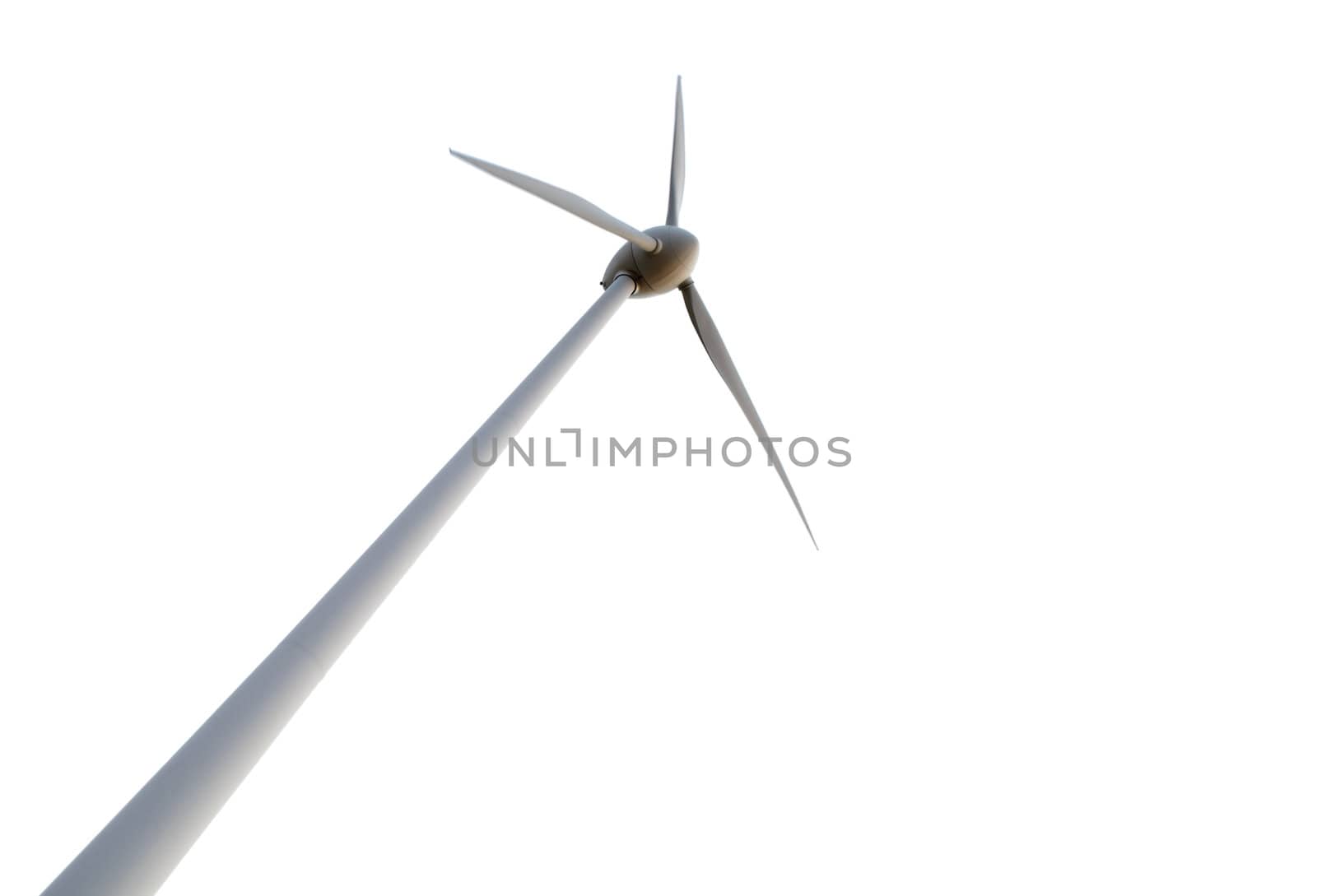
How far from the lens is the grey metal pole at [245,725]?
134 inches

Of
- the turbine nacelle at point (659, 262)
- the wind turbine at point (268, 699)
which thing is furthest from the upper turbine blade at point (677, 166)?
the wind turbine at point (268, 699)

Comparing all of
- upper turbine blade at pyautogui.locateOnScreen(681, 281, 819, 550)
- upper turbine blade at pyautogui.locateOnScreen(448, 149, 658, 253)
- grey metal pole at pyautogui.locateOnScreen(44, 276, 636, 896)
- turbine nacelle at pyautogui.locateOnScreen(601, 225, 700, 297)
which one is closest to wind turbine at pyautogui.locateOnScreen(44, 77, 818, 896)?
grey metal pole at pyautogui.locateOnScreen(44, 276, 636, 896)

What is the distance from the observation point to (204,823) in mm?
3865

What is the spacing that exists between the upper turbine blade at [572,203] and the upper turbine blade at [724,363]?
1.68 meters

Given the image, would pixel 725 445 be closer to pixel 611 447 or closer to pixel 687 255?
pixel 611 447

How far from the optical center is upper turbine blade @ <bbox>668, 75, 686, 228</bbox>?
14961 mm

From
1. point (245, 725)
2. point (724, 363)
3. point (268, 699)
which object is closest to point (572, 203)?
point (724, 363)

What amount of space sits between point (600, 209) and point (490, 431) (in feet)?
19.6

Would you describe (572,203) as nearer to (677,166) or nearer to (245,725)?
(677,166)

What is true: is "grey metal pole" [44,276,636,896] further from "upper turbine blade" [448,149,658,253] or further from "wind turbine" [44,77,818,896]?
"upper turbine blade" [448,149,658,253]

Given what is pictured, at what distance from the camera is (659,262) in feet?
41.6

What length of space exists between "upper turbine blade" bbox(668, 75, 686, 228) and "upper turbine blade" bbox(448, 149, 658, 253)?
2530mm

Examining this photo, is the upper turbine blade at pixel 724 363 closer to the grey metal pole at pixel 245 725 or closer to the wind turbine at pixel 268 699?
the wind turbine at pixel 268 699

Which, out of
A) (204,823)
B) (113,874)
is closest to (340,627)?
(204,823)
